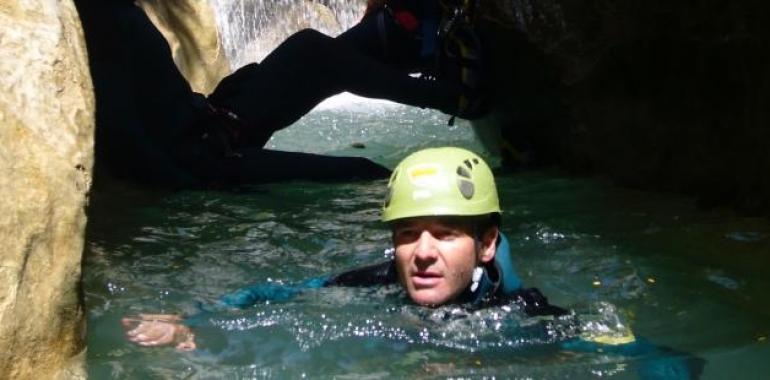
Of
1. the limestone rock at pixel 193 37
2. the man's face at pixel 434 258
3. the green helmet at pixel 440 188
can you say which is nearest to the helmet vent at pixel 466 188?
the green helmet at pixel 440 188

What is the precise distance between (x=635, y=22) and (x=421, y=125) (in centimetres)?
471

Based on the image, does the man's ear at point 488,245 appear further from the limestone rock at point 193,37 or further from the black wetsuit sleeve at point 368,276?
the limestone rock at point 193,37

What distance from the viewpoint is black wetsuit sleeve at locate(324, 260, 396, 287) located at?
4.66 metres

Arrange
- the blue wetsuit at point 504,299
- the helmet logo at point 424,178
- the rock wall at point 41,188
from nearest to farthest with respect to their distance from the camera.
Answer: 1. the rock wall at point 41,188
2. the blue wetsuit at point 504,299
3. the helmet logo at point 424,178

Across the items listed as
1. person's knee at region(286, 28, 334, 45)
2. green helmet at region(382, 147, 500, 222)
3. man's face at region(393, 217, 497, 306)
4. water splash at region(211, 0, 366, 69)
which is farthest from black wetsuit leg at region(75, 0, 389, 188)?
water splash at region(211, 0, 366, 69)

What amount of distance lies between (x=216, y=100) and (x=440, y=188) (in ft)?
11.9

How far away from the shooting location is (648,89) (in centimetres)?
684

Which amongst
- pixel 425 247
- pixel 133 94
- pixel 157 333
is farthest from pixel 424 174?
pixel 133 94

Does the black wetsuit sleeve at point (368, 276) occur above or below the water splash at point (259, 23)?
below

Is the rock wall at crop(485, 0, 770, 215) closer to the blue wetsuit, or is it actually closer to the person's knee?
the person's knee

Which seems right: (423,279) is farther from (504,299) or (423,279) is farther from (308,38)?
(308,38)

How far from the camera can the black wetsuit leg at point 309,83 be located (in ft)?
25.2

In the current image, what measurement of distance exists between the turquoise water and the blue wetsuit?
0.19 feet

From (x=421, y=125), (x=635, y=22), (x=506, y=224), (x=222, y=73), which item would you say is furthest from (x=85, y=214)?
(x=222, y=73)
